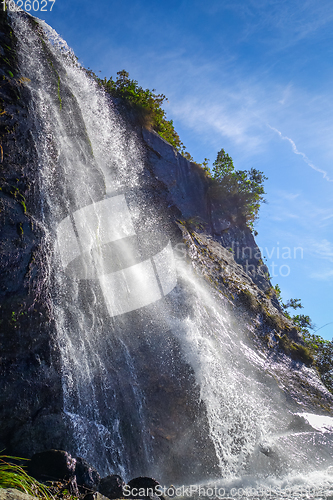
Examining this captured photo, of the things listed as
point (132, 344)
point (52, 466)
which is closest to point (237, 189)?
point (132, 344)

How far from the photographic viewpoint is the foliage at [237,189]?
573 inches

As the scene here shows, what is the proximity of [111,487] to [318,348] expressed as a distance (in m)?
13.7

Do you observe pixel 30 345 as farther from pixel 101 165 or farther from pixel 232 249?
pixel 232 249

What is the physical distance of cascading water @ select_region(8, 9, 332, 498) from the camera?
5766 mm

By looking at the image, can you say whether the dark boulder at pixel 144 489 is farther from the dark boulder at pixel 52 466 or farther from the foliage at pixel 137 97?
the foliage at pixel 137 97

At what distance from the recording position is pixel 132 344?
7.14m

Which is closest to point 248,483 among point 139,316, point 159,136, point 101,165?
point 139,316

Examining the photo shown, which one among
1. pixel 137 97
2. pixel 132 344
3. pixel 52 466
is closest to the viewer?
pixel 52 466

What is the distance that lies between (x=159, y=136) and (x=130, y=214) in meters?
4.47

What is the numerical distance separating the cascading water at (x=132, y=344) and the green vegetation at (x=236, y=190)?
5.93 m

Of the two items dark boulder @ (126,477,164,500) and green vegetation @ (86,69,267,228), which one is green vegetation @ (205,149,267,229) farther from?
dark boulder @ (126,477,164,500)

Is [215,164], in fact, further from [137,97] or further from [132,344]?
[132,344]

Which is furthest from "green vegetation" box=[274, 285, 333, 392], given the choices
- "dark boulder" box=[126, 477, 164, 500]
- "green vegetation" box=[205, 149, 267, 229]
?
"dark boulder" box=[126, 477, 164, 500]

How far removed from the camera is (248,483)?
5.66m
